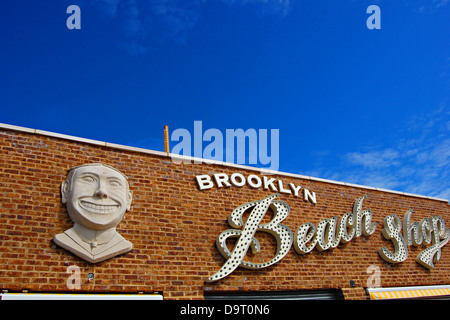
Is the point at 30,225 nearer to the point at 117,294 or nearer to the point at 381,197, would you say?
the point at 117,294

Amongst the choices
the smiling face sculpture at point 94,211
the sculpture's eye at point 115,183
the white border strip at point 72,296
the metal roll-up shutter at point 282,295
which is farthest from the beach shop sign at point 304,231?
the smiling face sculpture at point 94,211

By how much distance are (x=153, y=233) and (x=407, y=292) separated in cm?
685

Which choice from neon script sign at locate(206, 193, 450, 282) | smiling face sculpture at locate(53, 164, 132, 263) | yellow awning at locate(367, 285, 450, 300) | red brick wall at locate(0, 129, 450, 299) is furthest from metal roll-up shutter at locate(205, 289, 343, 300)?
smiling face sculpture at locate(53, 164, 132, 263)

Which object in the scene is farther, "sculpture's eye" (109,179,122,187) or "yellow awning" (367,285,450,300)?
"yellow awning" (367,285,450,300)

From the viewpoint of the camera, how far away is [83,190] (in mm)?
7289

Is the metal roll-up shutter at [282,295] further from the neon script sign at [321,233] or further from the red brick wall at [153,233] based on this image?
the neon script sign at [321,233]

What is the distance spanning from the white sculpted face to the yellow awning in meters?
6.38

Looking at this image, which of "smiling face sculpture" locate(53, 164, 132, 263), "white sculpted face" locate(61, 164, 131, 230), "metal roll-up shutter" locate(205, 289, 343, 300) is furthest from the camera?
"metal roll-up shutter" locate(205, 289, 343, 300)

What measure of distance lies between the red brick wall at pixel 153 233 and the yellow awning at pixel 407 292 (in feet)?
0.78

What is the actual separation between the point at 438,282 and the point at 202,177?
7602mm

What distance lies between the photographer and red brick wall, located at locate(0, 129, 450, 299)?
6727mm

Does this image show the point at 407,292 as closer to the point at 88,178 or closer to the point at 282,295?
the point at 282,295

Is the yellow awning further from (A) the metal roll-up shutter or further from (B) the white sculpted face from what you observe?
(B) the white sculpted face
